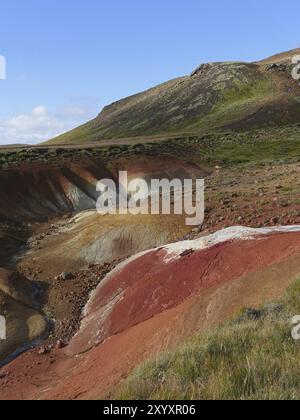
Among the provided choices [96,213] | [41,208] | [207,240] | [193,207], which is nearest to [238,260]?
[207,240]

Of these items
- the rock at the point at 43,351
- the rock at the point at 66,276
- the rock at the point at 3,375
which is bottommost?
the rock at the point at 3,375

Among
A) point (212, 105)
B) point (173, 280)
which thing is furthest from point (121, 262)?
point (212, 105)

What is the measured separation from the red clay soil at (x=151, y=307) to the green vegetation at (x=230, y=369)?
3.32 meters

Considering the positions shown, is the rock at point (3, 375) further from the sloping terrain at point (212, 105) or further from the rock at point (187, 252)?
the sloping terrain at point (212, 105)

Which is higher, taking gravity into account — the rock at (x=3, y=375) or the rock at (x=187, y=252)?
the rock at (x=187, y=252)

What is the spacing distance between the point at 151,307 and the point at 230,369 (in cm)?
1287

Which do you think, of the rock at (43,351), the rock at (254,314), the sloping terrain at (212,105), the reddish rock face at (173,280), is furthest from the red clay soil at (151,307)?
the sloping terrain at (212,105)

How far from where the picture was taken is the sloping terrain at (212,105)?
4336 inches

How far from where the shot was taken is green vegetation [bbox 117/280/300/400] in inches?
287

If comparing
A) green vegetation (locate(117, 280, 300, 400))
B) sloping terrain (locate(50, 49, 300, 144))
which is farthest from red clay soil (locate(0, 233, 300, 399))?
sloping terrain (locate(50, 49, 300, 144))

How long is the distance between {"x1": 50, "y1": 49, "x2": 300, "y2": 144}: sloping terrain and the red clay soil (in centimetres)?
8085

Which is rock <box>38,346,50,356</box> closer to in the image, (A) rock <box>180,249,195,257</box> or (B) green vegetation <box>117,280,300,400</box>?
(A) rock <box>180,249,195,257</box>

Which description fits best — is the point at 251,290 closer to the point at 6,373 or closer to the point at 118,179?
the point at 6,373

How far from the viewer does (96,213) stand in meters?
40.2
